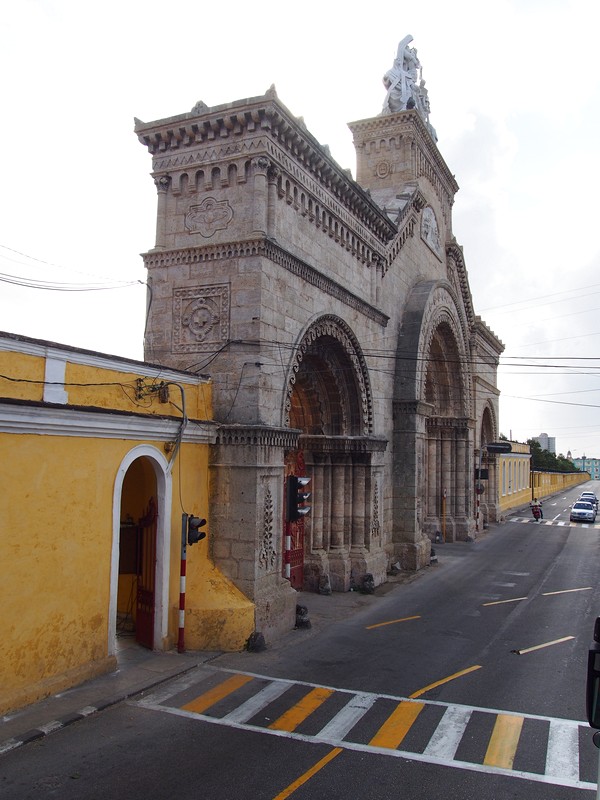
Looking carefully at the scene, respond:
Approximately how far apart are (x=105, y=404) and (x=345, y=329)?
7855mm

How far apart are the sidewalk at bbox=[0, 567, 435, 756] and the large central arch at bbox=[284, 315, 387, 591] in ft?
10.9

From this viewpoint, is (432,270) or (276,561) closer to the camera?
(276,561)

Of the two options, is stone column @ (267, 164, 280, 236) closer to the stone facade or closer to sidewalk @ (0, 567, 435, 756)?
the stone facade

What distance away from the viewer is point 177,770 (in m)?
7.30

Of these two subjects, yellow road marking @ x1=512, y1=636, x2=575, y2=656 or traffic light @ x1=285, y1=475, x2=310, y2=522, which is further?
traffic light @ x1=285, y1=475, x2=310, y2=522

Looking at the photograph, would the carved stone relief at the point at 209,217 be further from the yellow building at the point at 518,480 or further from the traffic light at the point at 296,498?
the yellow building at the point at 518,480

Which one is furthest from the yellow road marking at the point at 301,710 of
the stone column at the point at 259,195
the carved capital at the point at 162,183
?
the carved capital at the point at 162,183

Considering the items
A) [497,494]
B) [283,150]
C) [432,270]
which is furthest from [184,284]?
[497,494]

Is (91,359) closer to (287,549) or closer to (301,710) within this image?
(301,710)

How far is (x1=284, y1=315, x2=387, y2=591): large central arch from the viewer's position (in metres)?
17.1

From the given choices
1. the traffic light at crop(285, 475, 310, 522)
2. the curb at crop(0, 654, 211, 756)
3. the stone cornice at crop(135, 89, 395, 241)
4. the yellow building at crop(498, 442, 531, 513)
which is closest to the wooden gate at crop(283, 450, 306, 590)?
the traffic light at crop(285, 475, 310, 522)

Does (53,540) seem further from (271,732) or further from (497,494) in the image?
(497,494)

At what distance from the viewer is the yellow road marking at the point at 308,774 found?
684 centimetres

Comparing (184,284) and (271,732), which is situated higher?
(184,284)
